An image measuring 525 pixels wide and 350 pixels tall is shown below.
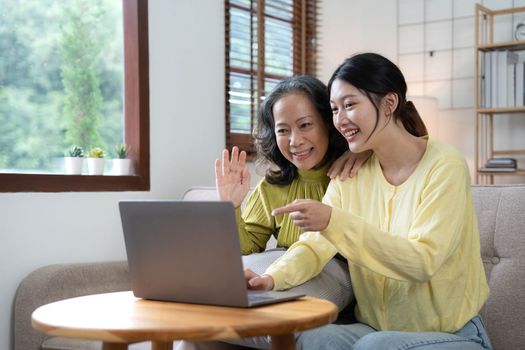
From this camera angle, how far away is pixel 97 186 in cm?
259

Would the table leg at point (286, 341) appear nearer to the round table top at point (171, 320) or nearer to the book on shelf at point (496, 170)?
the round table top at point (171, 320)

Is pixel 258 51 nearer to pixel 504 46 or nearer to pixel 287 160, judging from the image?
pixel 504 46

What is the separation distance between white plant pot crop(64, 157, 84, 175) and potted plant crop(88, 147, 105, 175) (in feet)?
0.16

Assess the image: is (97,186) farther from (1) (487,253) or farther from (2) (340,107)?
(1) (487,253)

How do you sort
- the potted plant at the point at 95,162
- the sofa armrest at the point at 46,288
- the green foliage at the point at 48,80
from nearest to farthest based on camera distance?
the sofa armrest at the point at 46,288
the green foliage at the point at 48,80
the potted plant at the point at 95,162

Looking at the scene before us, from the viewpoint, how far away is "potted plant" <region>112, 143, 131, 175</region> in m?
2.73

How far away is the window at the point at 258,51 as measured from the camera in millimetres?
3455

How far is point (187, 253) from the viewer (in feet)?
4.19

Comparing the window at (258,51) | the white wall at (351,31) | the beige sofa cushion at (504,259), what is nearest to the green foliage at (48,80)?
the window at (258,51)

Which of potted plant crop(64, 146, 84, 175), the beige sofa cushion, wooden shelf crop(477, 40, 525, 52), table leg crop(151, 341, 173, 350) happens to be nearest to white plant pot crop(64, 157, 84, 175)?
potted plant crop(64, 146, 84, 175)

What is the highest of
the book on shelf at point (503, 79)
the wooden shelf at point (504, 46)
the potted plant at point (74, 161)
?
the wooden shelf at point (504, 46)

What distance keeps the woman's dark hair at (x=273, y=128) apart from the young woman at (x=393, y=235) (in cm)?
21

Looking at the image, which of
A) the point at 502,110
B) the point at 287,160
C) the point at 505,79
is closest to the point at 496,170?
the point at 502,110

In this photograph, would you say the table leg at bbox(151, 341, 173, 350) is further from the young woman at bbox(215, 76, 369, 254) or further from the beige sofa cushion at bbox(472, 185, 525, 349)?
the beige sofa cushion at bbox(472, 185, 525, 349)
